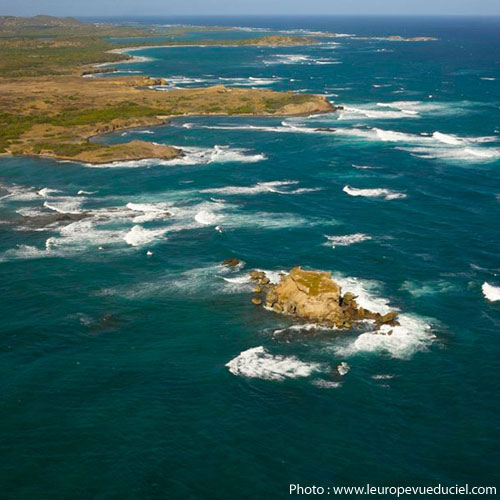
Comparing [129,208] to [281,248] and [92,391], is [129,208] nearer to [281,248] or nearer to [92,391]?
[281,248]

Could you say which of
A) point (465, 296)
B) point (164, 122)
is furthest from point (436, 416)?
point (164, 122)

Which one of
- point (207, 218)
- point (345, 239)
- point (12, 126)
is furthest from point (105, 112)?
point (345, 239)

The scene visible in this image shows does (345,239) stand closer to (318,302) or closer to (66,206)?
(318,302)

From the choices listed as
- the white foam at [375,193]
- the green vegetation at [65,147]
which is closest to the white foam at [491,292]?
the white foam at [375,193]

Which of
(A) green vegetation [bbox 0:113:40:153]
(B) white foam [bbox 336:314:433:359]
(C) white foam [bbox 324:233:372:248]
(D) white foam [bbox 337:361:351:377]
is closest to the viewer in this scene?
(D) white foam [bbox 337:361:351:377]

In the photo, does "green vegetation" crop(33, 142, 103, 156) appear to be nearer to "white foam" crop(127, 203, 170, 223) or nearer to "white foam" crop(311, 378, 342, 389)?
"white foam" crop(127, 203, 170, 223)

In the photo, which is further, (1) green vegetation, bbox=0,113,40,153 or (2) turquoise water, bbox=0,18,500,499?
(1) green vegetation, bbox=0,113,40,153

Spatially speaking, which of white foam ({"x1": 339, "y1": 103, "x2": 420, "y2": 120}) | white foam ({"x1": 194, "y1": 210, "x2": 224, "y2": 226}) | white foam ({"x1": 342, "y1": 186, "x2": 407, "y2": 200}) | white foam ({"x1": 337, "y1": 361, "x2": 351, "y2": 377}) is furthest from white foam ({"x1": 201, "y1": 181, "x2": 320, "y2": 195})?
white foam ({"x1": 339, "y1": 103, "x2": 420, "y2": 120})
